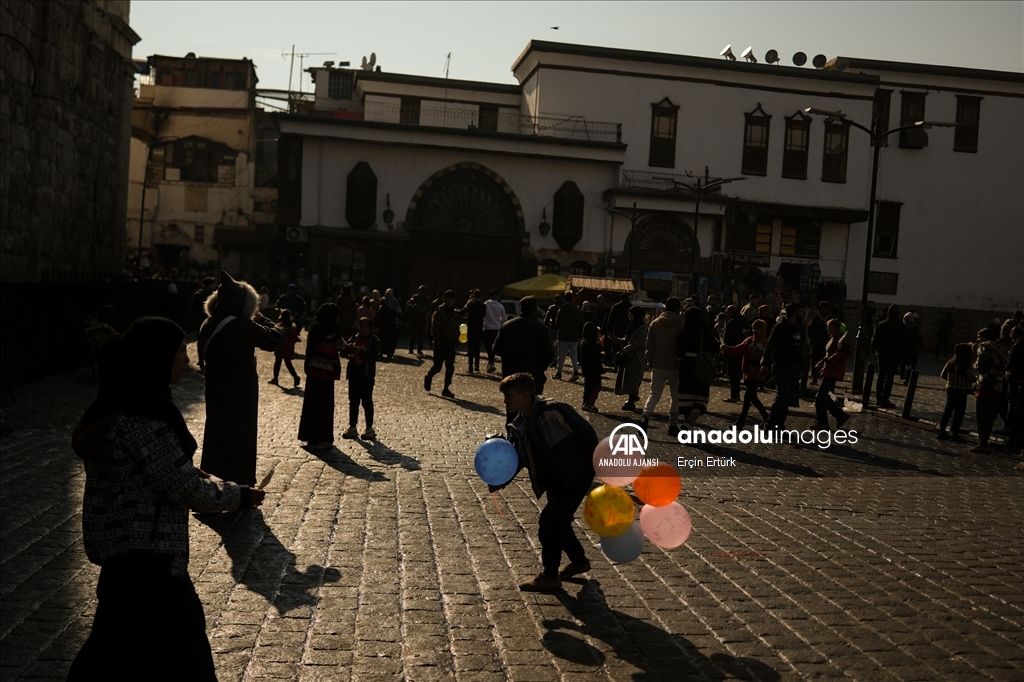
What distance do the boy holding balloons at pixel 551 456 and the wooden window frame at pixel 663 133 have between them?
38113 mm

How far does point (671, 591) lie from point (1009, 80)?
48.8 meters

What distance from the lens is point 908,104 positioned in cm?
4816

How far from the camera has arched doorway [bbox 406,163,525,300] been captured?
41344mm

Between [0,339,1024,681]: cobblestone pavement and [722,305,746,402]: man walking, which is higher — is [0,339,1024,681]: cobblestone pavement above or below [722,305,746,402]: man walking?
below

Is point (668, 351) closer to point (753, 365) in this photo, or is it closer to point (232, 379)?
point (753, 365)

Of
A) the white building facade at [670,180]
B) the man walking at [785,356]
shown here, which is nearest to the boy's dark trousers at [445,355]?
the man walking at [785,356]

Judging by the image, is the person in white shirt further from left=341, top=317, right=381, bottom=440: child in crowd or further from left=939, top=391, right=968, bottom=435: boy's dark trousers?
left=939, top=391, right=968, bottom=435: boy's dark trousers

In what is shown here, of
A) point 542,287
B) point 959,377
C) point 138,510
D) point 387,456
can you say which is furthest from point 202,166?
point 138,510

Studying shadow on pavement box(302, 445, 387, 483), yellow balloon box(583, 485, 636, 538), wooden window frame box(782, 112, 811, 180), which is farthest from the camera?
wooden window frame box(782, 112, 811, 180)

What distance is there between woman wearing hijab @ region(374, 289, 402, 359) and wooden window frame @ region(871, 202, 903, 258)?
29.3 meters

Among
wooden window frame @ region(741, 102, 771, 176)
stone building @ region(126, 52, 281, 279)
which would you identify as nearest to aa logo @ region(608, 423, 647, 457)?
wooden window frame @ region(741, 102, 771, 176)

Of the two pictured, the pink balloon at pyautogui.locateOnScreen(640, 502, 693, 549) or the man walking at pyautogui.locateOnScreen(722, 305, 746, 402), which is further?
the man walking at pyautogui.locateOnScreen(722, 305, 746, 402)

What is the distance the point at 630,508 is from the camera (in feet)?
21.4

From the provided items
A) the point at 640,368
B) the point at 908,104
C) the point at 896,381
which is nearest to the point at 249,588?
the point at 640,368
